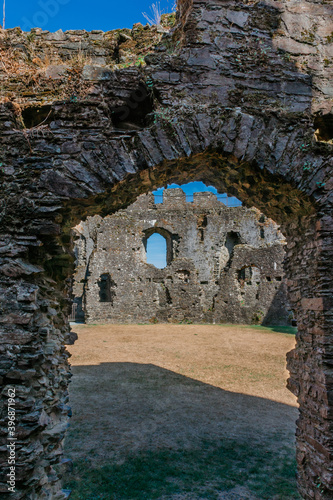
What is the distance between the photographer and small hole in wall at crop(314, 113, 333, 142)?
3829 mm

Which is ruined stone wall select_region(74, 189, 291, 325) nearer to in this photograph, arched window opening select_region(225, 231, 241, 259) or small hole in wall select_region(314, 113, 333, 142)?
arched window opening select_region(225, 231, 241, 259)

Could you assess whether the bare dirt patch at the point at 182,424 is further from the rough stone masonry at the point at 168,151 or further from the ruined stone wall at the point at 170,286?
the ruined stone wall at the point at 170,286

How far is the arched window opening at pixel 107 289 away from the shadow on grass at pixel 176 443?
1033 cm

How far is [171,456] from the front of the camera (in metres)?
4.30

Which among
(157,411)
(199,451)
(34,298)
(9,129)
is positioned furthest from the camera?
(157,411)

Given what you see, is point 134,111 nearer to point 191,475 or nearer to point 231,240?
point 191,475

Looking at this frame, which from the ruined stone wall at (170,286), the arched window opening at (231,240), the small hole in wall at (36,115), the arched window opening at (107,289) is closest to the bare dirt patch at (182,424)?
the small hole in wall at (36,115)

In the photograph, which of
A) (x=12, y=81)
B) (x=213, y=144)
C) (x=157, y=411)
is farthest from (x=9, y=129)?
(x=157, y=411)

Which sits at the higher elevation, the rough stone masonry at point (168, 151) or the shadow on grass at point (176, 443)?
the rough stone masonry at point (168, 151)

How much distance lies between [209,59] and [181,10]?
103 centimetres

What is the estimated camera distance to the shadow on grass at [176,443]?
367cm

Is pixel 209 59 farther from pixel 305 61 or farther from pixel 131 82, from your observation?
pixel 305 61

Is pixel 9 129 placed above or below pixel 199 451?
above

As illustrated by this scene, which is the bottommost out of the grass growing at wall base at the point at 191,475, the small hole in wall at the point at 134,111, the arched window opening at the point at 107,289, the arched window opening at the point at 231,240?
the grass growing at wall base at the point at 191,475
